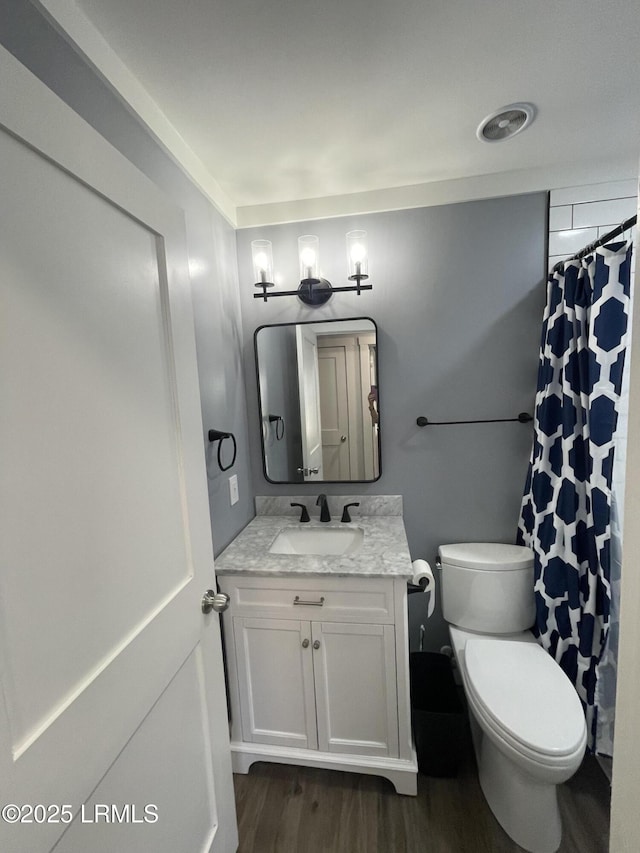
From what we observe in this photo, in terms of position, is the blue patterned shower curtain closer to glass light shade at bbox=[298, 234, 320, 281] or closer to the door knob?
glass light shade at bbox=[298, 234, 320, 281]

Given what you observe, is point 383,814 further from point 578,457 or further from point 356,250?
point 356,250

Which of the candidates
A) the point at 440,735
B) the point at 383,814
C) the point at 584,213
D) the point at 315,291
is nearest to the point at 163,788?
the point at 383,814

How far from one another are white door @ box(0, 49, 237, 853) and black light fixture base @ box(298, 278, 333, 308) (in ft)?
2.53

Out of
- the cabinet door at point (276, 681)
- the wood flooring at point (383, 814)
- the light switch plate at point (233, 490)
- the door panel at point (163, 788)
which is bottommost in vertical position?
the wood flooring at point (383, 814)

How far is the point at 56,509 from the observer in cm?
56

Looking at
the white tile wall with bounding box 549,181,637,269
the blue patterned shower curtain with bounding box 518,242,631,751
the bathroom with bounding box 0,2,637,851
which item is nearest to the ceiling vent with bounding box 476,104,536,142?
the bathroom with bounding box 0,2,637,851

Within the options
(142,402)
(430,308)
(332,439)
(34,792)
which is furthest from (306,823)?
(430,308)

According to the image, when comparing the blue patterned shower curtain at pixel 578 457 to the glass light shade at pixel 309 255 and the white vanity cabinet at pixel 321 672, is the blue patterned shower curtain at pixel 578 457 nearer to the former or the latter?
the white vanity cabinet at pixel 321 672

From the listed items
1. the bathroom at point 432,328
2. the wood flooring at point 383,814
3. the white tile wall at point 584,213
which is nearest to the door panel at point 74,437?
the bathroom at point 432,328

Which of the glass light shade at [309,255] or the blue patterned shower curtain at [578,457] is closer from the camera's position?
the blue patterned shower curtain at [578,457]

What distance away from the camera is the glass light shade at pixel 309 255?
1.59 metres

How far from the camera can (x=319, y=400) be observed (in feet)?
→ 5.89

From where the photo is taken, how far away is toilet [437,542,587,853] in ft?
3.55

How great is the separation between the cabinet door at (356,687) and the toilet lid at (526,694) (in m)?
0.31
